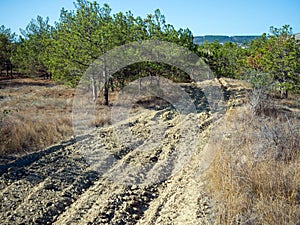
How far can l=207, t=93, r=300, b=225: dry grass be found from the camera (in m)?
3.01

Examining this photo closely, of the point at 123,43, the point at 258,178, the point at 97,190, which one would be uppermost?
the point at 123,43

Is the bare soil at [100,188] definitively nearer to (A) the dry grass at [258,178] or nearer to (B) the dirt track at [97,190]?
(B) the dirt track at [97,190]

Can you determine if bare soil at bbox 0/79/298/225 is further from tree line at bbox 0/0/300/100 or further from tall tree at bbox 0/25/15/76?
tall tree at bbox 0/25/15/76

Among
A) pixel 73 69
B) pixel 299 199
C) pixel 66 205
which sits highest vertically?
pixel 73 69

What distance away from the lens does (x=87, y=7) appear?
40.8 ft

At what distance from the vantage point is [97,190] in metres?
4.68

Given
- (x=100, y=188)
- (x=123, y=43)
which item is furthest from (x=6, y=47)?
(x=100, y=188)

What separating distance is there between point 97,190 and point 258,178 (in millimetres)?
2652

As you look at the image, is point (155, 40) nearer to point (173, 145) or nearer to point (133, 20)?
point (133, 20)

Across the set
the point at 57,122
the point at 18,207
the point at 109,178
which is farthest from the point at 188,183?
the point at 57,122

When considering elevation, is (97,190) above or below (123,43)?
below

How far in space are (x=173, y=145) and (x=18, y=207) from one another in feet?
12.7

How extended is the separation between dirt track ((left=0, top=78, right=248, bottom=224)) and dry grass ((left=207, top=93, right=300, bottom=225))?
12.2 inches

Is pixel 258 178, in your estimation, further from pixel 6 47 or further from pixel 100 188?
pixel 6 47
